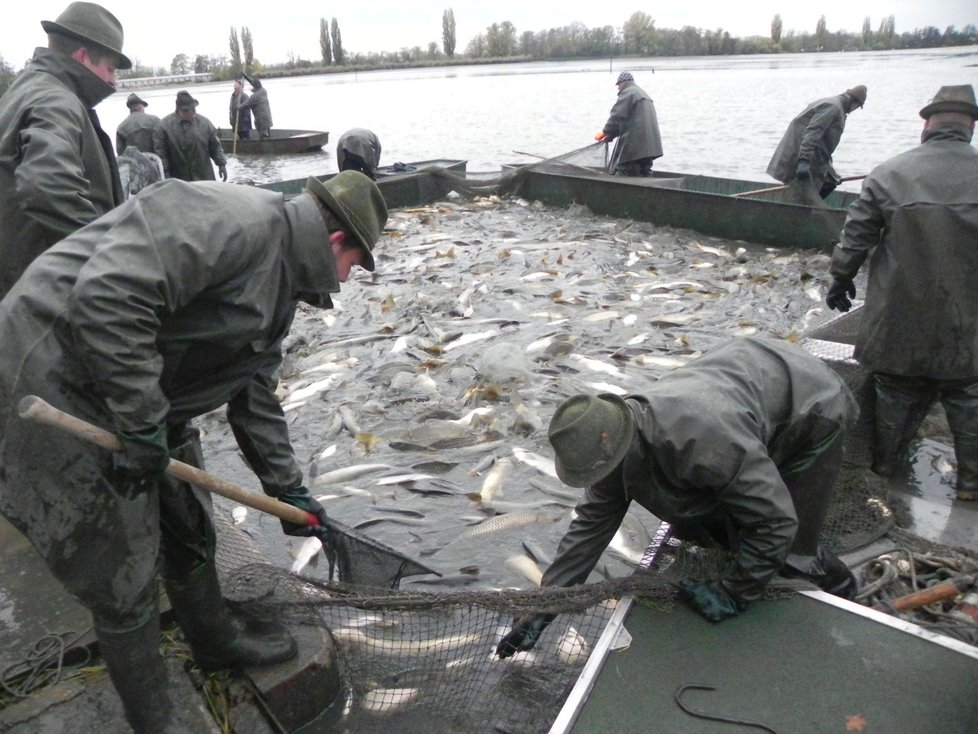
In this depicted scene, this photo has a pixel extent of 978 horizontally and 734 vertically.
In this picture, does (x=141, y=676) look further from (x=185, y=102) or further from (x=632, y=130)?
(x=632, y=130)

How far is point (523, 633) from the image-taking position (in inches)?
129

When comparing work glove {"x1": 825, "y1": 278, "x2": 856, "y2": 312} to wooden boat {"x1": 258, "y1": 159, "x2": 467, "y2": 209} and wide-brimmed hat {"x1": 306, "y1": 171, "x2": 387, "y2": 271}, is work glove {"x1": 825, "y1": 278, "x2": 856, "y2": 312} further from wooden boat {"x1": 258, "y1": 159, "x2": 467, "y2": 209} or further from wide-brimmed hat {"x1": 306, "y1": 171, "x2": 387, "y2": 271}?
wooden boat {"x1": 258, "y1": 159, "x2": 467, "y2": 209}

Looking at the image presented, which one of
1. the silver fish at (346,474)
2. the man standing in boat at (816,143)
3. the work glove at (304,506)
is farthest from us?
the man standing in boat at (816,143)

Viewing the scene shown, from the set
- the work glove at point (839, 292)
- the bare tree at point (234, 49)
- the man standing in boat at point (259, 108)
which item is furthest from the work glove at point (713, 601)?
the bare tree at point (234, 49)

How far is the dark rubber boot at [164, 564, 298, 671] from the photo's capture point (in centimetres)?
299

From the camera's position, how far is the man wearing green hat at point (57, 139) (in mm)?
3684

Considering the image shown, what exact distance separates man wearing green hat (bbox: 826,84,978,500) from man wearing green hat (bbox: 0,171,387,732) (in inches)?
132

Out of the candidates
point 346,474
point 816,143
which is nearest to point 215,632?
point 346,474

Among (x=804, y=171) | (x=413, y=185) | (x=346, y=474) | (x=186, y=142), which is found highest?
(x=186, y=142)

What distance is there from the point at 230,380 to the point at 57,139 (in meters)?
1.91

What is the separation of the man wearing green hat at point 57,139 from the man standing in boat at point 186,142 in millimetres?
7825

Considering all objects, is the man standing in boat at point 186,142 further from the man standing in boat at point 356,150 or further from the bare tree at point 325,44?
the bare tree at point 325,44

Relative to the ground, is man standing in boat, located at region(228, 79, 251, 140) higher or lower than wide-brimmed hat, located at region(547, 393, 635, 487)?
higher

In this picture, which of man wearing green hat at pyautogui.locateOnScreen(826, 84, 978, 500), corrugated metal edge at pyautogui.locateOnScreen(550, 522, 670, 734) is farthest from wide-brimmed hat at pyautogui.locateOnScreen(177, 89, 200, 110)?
corrugated metal edge at pyautogui.locateOnScreen(550, 522, 670, 734)
